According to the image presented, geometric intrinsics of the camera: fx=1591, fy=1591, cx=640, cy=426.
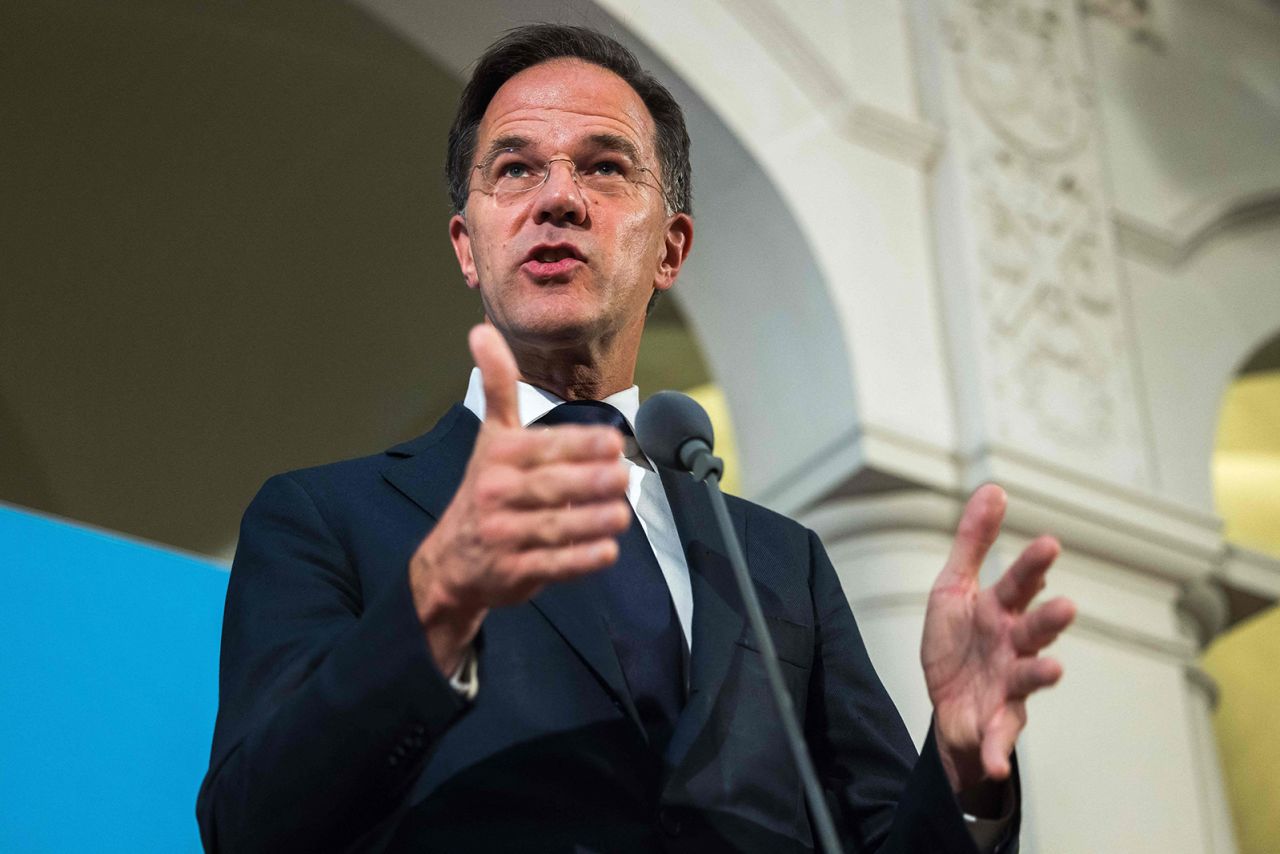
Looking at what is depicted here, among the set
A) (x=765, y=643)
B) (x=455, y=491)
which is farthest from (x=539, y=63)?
(x=765, y=643)

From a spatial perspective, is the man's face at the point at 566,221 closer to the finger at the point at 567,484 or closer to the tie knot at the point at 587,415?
the tie knot at the point at 587,415

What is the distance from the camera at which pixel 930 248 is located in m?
4.27

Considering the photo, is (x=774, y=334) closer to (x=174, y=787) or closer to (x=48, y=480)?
(x=174, y=787)

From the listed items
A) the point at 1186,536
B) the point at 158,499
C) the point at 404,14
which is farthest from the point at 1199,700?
the point at 158,499

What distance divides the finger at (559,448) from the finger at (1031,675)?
427 mm

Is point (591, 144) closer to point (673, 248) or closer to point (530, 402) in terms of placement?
point (673, 248)

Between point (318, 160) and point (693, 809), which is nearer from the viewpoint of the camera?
point (693, 809)

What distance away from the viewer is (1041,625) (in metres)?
1.36

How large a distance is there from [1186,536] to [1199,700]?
430 mm

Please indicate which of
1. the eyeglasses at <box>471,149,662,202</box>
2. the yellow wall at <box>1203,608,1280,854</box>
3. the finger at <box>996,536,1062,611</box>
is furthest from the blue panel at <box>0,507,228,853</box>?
the yellow wall at <box>1203,608,1280,854</box>

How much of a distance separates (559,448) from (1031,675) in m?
0.47

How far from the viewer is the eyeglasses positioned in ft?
6.35

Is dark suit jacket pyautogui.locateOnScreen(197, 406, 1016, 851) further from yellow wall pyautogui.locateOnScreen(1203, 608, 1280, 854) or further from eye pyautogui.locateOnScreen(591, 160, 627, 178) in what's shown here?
yellow wall pyautogui.locateOnScreen(1203, 608, 1280, 854)

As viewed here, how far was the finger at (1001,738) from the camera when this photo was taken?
1362 mm
